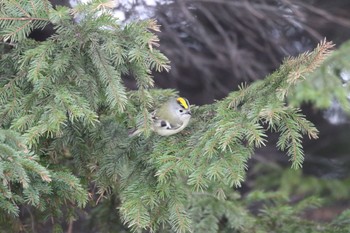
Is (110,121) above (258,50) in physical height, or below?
above

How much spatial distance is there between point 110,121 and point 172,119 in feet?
1.02

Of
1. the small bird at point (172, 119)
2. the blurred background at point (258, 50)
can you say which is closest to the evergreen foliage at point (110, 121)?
the small bird at point (172, 119)

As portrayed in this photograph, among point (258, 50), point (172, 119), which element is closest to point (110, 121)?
point (172, 119)

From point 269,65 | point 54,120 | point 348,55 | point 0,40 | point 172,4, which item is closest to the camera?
point 348,55

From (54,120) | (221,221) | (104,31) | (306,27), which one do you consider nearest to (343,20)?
(306,27)

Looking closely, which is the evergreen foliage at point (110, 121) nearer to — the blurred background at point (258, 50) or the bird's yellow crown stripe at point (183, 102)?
the bird's yellow crown stripe at point (183, 102)

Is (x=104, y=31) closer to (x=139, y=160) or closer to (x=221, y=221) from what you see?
(x=139, y=160)

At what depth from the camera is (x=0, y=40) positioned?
9.15 ft

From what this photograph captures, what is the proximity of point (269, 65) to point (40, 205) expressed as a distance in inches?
154

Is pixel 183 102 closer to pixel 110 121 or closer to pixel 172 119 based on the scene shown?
pixel 172 119

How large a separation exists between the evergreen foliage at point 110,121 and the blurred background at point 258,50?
5.03 feet

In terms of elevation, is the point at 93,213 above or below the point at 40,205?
below

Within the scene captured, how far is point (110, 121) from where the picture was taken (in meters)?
2.90

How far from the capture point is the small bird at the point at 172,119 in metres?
2.85
